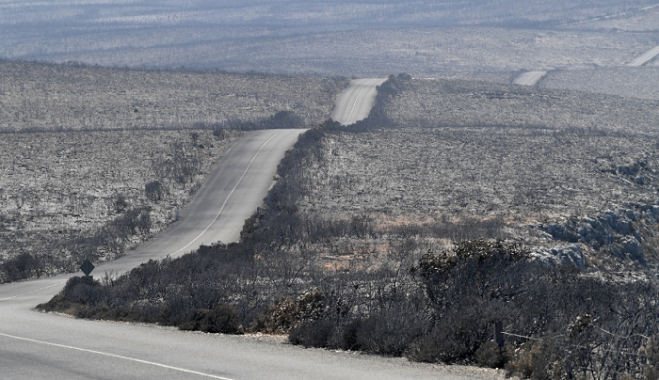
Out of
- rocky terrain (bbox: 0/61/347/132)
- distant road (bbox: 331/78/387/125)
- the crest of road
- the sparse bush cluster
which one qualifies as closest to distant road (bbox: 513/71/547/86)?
distant road (bbox: 331/78/387/125)

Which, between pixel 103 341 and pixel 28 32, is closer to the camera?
pixel 103 341

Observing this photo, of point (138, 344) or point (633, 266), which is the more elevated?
point (138, 344)

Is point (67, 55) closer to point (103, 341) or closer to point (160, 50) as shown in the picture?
point (160, 50)

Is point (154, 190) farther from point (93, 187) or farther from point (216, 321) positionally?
point (216, 321)

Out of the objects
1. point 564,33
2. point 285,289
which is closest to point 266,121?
point 285,289

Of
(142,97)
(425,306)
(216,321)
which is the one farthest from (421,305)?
(142,97)

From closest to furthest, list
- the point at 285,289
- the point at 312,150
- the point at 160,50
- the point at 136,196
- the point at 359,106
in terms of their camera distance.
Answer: the point at 285,289
the point at 136,196
the point at 312,150
the point at 359,106
the point at 160,50

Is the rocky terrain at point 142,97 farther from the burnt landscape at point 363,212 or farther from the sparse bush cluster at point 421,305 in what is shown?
the sparse bush cluster at point 421,305
